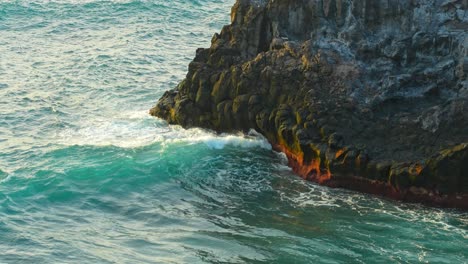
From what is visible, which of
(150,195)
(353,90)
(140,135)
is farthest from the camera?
(140,135)

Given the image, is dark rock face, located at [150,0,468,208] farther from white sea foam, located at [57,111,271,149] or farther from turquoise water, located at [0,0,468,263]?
turquoise water, located at [0,0,468,263]

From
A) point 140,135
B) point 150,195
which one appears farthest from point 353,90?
point 140,135

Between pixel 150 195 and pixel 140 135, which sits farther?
pixel 140 135

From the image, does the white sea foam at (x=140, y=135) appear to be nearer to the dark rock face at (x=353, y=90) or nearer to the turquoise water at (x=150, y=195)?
the turquoise water at (x=150, y=195)

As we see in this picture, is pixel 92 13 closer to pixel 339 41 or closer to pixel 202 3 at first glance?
pixel 202 3

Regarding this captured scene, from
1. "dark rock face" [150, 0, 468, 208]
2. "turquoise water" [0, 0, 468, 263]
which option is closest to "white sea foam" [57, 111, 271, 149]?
"turquoise water" [0, 0, 468, 263]

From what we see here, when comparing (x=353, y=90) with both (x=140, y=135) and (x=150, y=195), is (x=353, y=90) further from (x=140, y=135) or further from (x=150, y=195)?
(x=140, y=135)
